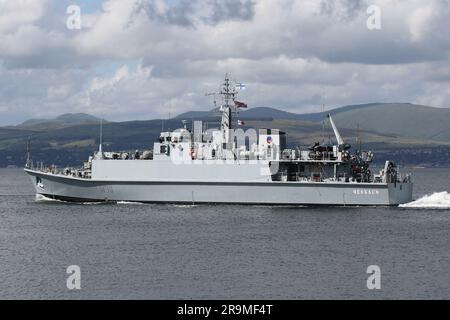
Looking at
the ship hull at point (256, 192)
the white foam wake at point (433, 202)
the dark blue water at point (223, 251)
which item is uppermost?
the ship hull at point (256, 192)

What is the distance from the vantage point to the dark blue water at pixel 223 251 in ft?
109

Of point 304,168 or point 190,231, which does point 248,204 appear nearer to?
point 304,168

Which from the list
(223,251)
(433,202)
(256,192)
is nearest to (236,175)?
(256,192)

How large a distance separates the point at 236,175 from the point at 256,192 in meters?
1.81

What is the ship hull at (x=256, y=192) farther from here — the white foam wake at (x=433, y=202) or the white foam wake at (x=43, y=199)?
the white foam wake at (x=43, y=199)

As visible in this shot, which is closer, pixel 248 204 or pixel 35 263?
pixel 35 263

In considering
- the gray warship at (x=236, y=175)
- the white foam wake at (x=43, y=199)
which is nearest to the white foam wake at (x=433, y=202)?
the gray warship at (x=236, y=175)

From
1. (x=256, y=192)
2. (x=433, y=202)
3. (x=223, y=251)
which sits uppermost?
(x=256, y=192)

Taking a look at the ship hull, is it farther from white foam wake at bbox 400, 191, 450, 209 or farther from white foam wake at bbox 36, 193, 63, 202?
white foam wake at bbox 36, 193, 63, 202

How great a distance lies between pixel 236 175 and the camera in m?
59.3

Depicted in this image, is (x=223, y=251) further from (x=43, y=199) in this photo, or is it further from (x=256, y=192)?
(x=43, y=199)
